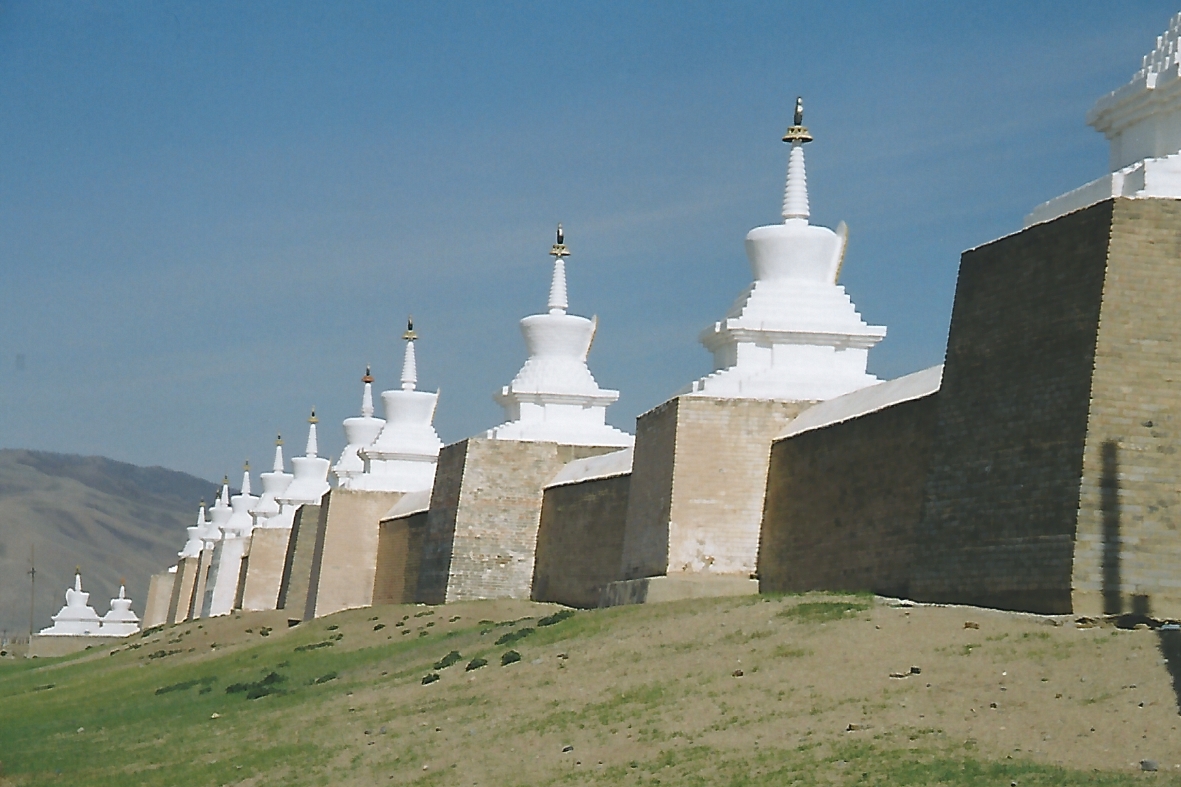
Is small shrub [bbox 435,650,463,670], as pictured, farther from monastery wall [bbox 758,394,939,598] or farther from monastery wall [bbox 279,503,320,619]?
monastery wall [bbox 279,503,320,619]

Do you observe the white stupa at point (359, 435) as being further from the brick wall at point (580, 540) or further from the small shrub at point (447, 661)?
the small shrub at point (447, 661)

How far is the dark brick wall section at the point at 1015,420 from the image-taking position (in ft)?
48.2

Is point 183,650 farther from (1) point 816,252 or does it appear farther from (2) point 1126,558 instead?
(2) point 1126,558

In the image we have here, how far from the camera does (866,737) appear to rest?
39.0ft

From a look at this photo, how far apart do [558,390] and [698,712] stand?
18.5m

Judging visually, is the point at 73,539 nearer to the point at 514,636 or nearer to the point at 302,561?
the point at 302,561

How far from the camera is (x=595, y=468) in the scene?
1112 inches

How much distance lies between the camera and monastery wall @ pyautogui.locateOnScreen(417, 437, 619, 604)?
30.1 metres

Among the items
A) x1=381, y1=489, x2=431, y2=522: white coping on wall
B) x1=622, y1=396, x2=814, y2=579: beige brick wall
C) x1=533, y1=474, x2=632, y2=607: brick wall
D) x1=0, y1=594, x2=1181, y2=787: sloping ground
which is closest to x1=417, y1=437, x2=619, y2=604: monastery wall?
x1=533, y1=474, x2=632, y2=607: brick wall

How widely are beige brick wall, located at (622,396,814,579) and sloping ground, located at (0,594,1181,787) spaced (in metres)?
1.95

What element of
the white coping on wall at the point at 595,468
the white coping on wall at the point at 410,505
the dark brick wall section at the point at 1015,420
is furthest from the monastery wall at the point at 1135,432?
the white coping on wall at the point at 410,505

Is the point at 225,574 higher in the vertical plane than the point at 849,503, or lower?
lower

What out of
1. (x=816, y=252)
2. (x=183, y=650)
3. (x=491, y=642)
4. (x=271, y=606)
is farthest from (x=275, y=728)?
(x=271, y=606)

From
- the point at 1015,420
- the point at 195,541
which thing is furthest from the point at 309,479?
the point at 1015,420
